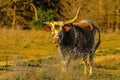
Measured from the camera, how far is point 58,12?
48188 millimetres

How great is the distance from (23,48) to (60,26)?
42.4 ft

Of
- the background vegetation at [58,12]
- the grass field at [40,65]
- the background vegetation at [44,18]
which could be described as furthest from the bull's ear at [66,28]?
the background vegetation at [58,12]

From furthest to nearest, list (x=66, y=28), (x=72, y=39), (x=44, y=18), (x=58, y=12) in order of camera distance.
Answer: (x=58, y=12)
(x=44, y=18)
(x=72, y=39)
(x=66, y=28)

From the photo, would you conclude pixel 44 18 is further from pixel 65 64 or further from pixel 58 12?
pixel 65 64

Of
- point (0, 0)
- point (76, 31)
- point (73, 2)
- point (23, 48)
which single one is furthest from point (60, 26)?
point (0, 0)

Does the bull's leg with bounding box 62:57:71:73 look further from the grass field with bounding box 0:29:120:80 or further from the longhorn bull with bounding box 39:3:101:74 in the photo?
the grass field with bounding box 0:29:120:80

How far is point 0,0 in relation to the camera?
4700cm

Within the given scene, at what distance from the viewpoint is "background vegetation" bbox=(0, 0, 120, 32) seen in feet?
140

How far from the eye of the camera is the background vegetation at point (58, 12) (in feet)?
140

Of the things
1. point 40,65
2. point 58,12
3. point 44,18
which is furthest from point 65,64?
point 58,12

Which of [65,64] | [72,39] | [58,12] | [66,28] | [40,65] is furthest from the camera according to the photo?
[58,12]

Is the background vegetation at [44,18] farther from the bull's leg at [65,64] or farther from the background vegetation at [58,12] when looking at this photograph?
the bull's leg at [65,64]

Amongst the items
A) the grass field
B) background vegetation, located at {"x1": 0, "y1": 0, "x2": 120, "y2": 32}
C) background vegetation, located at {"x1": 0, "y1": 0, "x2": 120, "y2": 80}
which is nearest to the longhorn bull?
the grass field

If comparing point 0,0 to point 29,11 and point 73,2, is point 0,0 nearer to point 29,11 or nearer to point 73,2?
point 29,11
